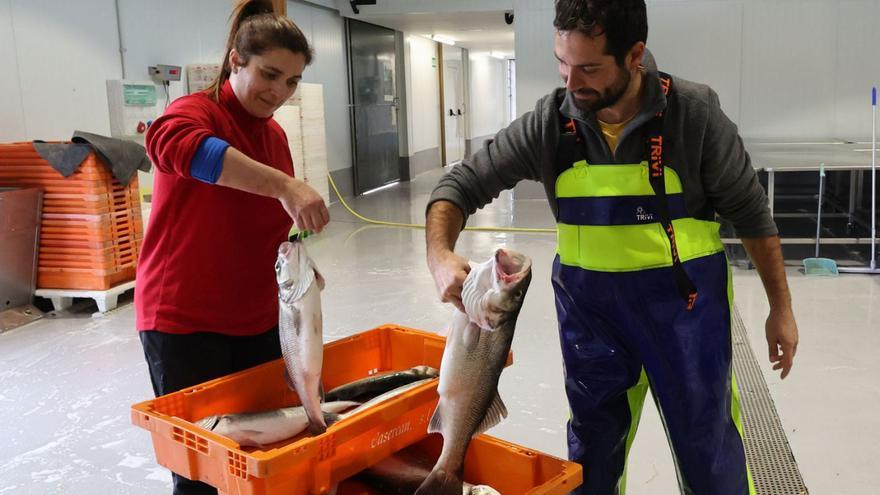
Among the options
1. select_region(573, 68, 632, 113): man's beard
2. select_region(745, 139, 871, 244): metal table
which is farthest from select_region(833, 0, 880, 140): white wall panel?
select_region(573, 68, 632, 113): man's beard

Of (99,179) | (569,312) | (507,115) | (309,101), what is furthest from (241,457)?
(507,115)

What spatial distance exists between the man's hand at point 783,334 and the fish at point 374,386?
89cm

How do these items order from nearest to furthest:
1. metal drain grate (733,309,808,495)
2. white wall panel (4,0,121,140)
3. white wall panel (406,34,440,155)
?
1. metal drain grate (733,309,808,495)
2. white wall panel (4,0,121,140)
3. white wall panel (406,34,440,155)

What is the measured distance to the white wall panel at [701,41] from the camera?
33.6 ft

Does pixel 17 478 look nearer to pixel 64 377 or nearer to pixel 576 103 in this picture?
pixel 64 377

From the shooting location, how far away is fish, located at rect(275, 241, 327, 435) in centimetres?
176

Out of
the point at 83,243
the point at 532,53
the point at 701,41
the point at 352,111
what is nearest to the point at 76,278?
the point at 83,243

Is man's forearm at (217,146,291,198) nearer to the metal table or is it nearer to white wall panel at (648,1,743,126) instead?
the metal table

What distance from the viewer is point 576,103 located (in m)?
1.77

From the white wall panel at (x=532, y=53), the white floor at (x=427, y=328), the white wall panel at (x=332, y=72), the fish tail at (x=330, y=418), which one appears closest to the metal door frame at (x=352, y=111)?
the white wall panel at (x=332, y=72)

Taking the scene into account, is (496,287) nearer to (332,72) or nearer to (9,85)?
(9,85)

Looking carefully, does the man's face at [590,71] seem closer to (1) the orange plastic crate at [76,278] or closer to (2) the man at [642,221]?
(2) the man at [642,221]

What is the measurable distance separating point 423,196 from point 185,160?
32.7 feet

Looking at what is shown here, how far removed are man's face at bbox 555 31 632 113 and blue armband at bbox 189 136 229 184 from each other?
2.50 ft
